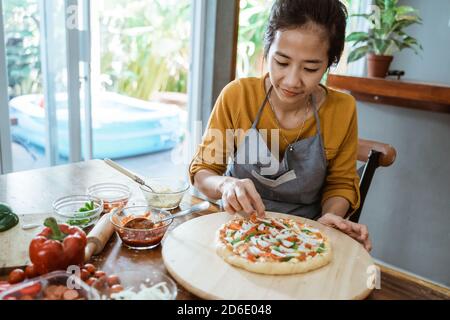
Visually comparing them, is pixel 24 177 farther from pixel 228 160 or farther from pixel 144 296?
pixel 144 296

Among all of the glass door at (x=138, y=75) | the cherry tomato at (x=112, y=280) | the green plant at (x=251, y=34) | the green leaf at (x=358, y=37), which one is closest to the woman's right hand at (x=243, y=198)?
the cherry tomato at (x=112, y=280)

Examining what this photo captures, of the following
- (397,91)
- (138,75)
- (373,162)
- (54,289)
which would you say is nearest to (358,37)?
(397,91)

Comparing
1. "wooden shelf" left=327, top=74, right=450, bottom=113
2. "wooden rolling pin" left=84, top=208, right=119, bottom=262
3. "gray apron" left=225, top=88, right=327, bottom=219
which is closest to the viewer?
"wooden rolling pin" left=84, top=208, right=119, bottom=262

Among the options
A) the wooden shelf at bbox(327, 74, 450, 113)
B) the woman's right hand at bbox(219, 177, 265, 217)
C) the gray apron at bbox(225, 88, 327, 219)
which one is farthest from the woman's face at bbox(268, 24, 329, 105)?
the wooden shelf at bbox(327, 74, 450, 113)

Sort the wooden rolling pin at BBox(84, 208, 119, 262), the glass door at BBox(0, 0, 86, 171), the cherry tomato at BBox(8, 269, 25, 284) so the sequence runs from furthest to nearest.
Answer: the glass door at BBox(0, 0, 86, 171)
the wooden rolling pin at BBox(84, 208, 119, 262)
the cherry tomato at BBox(8, 269, 25, 284)

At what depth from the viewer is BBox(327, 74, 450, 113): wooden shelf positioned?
7.57ft

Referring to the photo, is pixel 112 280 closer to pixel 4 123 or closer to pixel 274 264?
pixel 274 264

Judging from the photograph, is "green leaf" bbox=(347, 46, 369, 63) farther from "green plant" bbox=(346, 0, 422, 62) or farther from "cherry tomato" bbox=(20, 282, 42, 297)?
"cherry tomato" bbox=(20, 282, 42, 297)

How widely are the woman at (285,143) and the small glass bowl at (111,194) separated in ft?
0.95

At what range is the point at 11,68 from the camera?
6.88ft

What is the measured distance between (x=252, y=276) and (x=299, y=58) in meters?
0.72

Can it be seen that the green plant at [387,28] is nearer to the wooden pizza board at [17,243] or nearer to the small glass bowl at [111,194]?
the small glass bowl at [111,194]

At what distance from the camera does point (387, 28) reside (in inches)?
104

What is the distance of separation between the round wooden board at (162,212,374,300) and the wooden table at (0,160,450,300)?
0.04 metres
